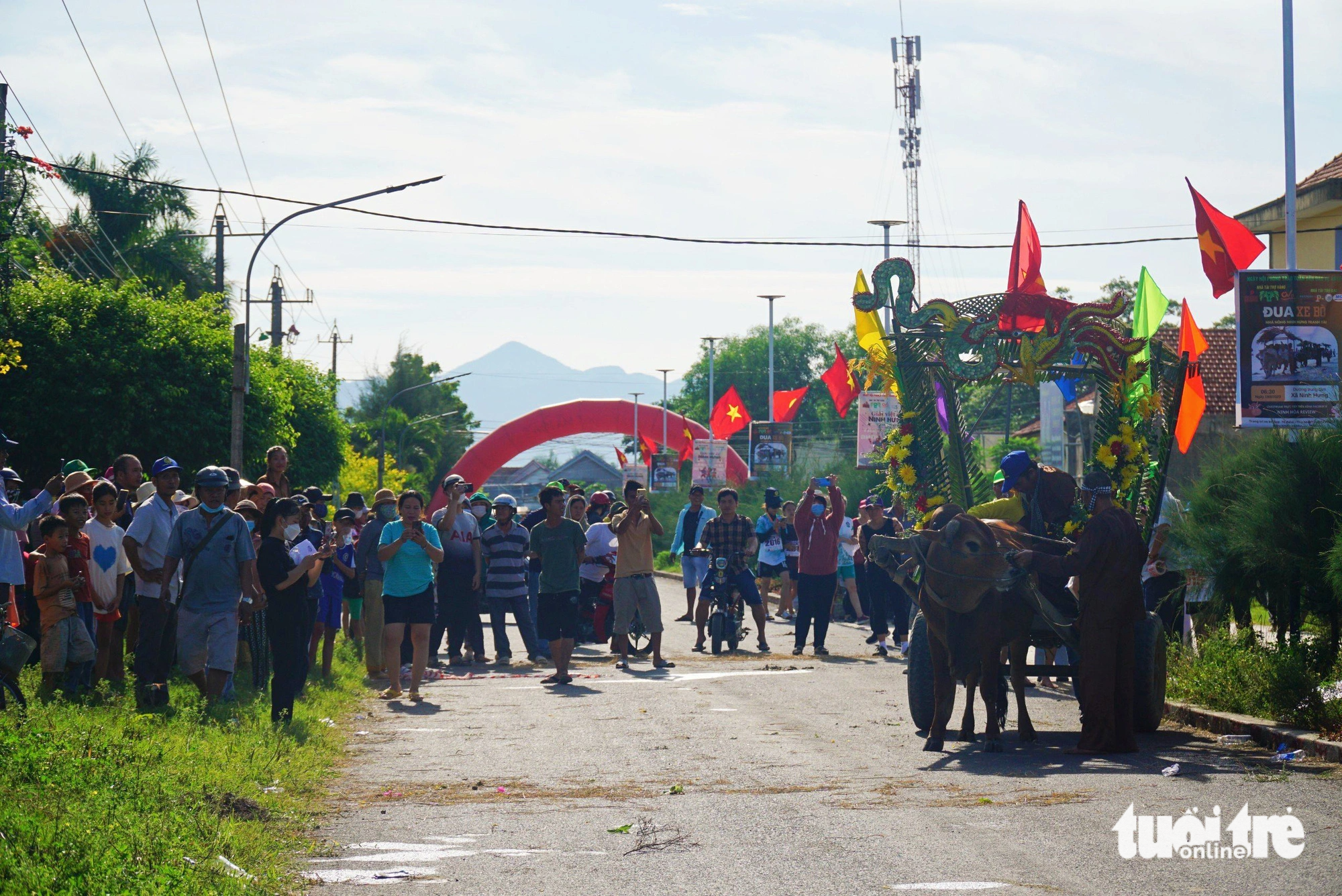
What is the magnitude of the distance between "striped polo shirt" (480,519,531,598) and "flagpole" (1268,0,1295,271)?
10.3 meters

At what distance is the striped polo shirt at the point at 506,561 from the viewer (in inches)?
639

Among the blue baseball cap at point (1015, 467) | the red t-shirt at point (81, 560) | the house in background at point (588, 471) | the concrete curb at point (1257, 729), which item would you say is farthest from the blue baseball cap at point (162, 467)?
the house in background at point (588, 471)

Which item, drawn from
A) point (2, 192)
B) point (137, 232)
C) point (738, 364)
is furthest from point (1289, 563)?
point (738, 364)

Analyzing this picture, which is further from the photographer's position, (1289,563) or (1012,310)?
(1012,310)

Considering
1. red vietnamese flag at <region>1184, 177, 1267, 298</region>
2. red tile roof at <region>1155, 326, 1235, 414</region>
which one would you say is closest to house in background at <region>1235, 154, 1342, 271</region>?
red tile roof at <region>1155, 326, 1235, 414</region>

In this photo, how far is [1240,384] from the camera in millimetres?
15438

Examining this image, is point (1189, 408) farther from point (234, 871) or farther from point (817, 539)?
point (234, 871)

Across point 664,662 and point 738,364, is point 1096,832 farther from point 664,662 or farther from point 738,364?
point 738,364

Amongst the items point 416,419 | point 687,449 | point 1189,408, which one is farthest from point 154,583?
point 416,419

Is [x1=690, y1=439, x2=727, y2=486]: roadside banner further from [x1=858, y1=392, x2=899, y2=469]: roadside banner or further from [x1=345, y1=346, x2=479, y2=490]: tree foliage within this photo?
[x1=345, y1=346, x2=479, y2=490]: tree foliage

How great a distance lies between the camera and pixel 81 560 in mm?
10898

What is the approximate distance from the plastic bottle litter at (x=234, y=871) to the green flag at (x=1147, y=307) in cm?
1099

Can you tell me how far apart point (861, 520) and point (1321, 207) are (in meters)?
12.2

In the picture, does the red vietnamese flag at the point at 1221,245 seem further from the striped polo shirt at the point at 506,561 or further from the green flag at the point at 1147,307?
the striped polo shirt at the point at 506,561
